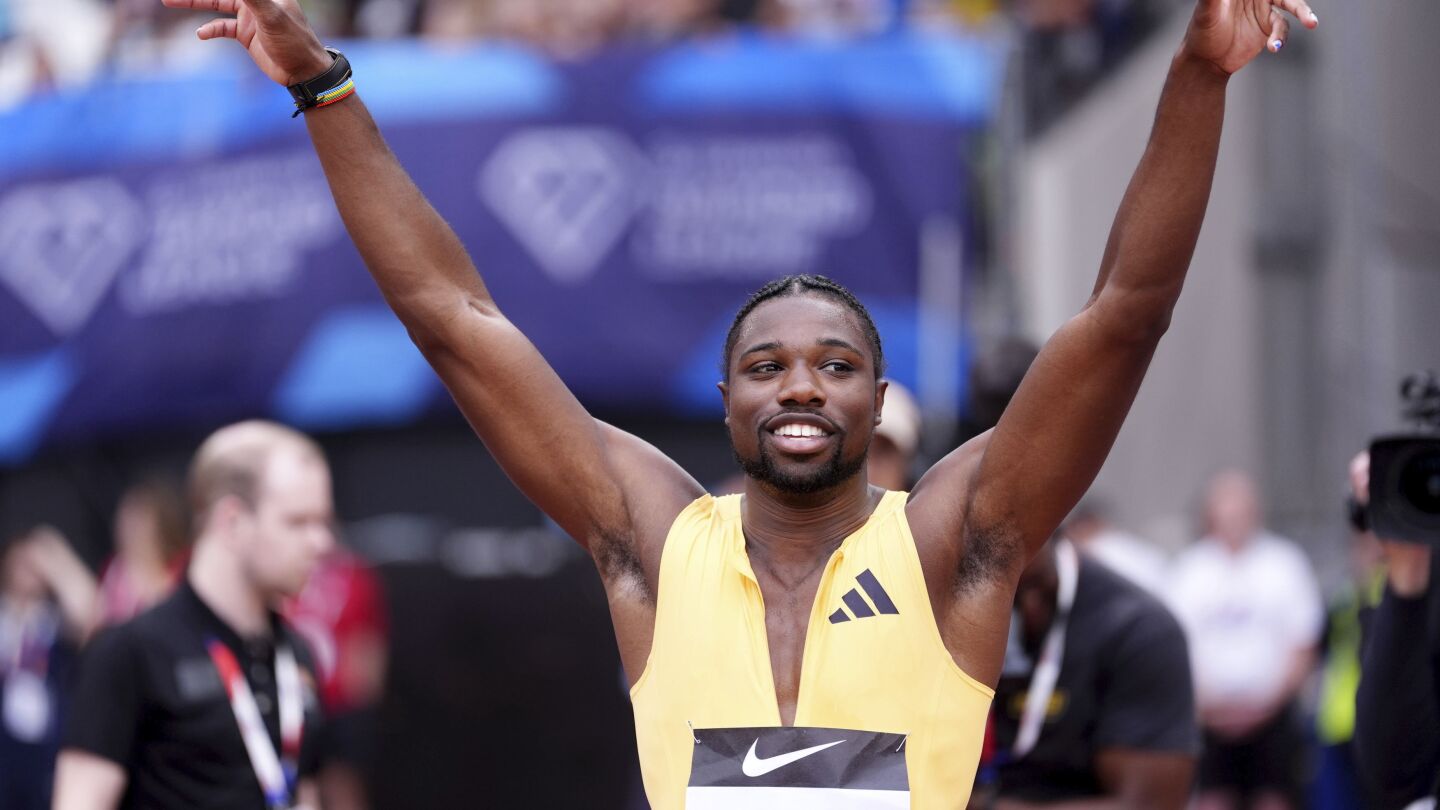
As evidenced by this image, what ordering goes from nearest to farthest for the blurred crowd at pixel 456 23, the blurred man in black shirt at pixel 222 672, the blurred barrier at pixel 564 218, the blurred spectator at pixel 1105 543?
the blurred man in black shirt at pixel 222 672
the blurred spectator at pixel 1105 543
the blurred barrier at pixel 564 218
the blurred crowd at pixel 456 23

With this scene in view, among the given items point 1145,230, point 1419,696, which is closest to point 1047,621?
point 1419,696

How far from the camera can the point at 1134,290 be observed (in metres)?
3.28

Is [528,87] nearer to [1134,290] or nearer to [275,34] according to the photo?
[275,34]

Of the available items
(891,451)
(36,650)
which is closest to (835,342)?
(891,451)

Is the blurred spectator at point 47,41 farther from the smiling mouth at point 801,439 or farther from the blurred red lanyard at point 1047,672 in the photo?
the smiling mouth at point 801,439

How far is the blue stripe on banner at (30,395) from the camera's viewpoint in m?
10.4

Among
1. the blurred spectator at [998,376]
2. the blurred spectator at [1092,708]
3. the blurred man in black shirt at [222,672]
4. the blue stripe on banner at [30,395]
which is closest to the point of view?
the blurred man in black shirt at [222,672]

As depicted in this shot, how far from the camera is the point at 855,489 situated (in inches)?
140

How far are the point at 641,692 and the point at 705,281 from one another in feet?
21.2

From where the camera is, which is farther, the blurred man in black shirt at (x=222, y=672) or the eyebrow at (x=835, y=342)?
the blurred man in black shirt at (x=222, y=672)

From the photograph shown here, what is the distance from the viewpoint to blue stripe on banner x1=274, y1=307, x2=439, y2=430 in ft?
32.2

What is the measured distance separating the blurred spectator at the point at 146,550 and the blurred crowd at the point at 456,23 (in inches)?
113

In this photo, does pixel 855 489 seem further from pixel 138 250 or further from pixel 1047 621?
pixel 138 250

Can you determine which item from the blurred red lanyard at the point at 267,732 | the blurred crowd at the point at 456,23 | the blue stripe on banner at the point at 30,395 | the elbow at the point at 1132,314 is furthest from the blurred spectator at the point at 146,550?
the elbow at the point at 1132,314
